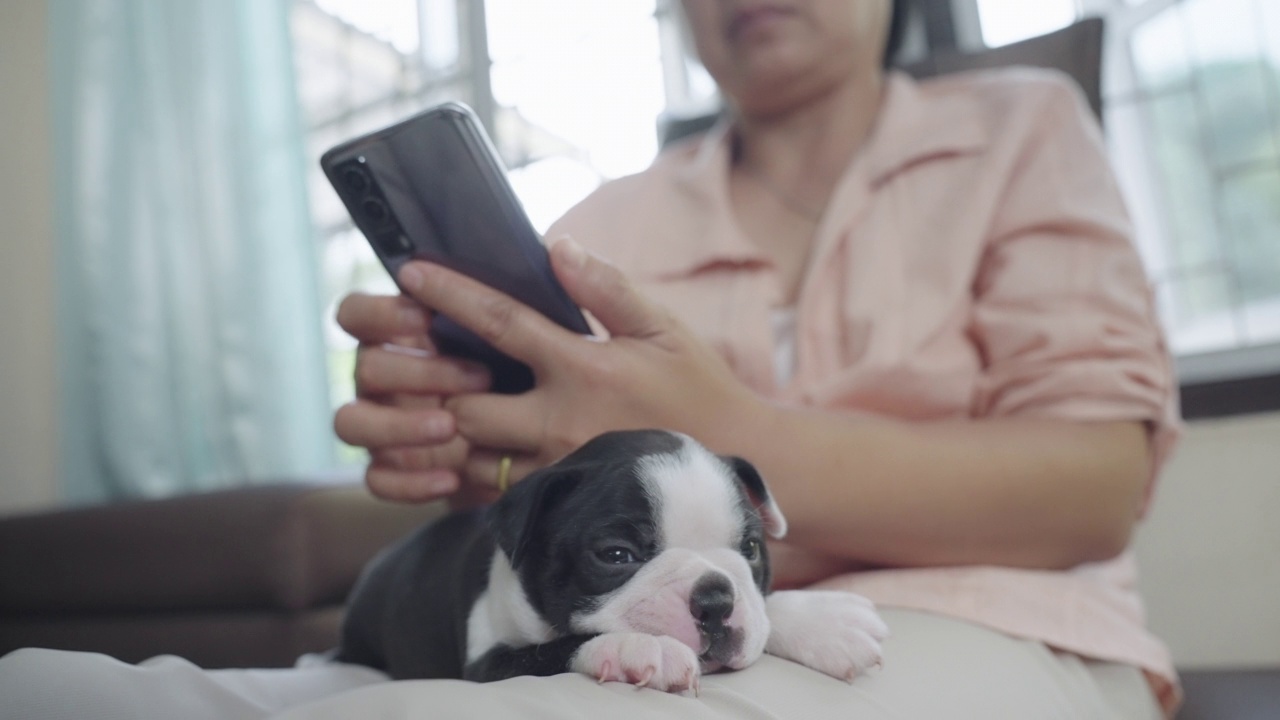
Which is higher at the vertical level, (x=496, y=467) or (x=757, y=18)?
(x=757, y=18)

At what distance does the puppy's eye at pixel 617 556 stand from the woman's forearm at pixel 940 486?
209 mm

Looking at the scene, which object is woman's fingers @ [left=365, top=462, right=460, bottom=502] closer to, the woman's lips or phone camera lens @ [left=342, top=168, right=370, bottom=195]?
phone camera lens @ [left=342, top=168, right=370, bottom=195]

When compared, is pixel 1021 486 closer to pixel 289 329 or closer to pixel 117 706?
pixel 117 706

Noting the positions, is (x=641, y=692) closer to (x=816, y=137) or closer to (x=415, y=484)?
(x=415, y=484)

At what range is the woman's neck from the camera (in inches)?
49.9

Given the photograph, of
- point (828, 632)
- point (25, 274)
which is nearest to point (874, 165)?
point (828, 632)

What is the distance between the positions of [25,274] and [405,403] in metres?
2.60

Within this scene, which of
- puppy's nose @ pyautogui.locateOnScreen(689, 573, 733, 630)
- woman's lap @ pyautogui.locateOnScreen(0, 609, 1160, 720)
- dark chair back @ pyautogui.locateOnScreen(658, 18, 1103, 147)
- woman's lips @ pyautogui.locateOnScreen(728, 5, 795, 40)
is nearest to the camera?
woman's lap @ pyautogui.locateOnScreen(0, 609, 1160, 720)

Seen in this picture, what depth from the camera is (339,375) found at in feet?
8.84

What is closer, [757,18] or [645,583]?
[645,583]

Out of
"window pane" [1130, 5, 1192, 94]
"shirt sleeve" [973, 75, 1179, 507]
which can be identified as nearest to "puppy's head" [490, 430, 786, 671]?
"shirt sleeve" [973, 75, 1179, 507]

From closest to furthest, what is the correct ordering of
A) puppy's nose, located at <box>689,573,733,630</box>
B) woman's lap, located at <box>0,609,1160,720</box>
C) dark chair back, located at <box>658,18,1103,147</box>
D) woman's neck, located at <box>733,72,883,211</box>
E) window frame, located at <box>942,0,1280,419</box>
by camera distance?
woman's lap, located at <box>0,609,1160,720</box> < puppy's nose, located at <box>689,573,733,630</box> < woman's neck, located at <box>733,72,883,211</box> < dark chair back, located at <box>658,18,1103,147</box> < window frame, located at <box>942,0,1280,419</box>

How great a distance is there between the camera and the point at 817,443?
0.84 metres

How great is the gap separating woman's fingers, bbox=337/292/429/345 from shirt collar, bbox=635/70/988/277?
1.25 feet
